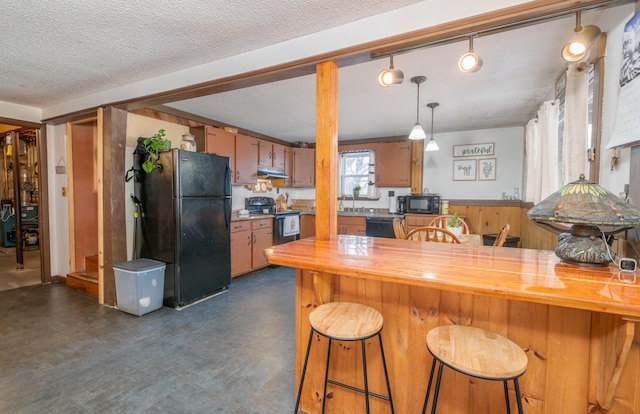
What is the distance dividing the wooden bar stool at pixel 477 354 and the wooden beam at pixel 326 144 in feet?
3.03

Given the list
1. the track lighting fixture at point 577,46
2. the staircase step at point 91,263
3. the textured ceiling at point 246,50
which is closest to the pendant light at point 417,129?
the textured ceiling at point 246,50

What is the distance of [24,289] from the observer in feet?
12.1

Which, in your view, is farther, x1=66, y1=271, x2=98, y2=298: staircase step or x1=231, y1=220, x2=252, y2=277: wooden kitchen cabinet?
x1=231, y1=220, x2=252, y2=277: wooden kitchen cabinet

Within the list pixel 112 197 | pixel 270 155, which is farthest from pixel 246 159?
pixel 112 197

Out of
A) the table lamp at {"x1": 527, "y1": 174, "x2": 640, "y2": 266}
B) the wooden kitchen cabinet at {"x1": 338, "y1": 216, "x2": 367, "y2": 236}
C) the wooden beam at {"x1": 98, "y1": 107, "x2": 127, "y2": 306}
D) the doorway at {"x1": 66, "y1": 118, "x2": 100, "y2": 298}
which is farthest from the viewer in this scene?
the wooden kitchen cabinet at {"x1": 338, "y1": 216, "x2": 367, "y2": 236}

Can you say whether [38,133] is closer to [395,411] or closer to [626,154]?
[395,411]

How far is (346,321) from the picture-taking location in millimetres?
1298

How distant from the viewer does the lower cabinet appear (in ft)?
13.4

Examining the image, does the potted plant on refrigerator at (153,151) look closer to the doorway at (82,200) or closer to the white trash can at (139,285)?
the white trash can at (139,285)

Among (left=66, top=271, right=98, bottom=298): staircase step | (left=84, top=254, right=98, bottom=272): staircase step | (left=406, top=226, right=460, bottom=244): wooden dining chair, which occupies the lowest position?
(left=66, top=271, right=98, bottom=298): staircase step

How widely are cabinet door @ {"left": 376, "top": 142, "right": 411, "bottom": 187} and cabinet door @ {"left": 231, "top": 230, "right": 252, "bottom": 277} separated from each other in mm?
→ 2592

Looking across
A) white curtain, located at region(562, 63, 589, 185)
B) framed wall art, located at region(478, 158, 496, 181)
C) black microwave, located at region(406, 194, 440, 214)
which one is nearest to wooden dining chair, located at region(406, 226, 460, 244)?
white curtain, located at region(562, 63, 589, 185)

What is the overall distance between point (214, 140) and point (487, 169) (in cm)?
431

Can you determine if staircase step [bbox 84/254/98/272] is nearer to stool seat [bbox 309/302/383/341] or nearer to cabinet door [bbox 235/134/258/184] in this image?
cabinet door [bbox 235/134/258/184]
